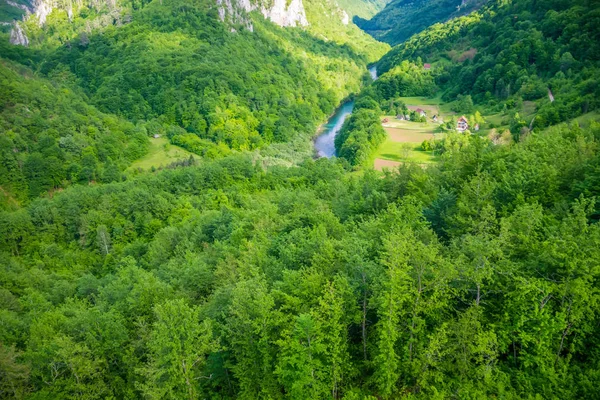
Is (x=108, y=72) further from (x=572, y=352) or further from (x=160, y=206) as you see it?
(x=572, y=352)

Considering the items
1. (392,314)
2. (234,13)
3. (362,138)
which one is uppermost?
(234,13)

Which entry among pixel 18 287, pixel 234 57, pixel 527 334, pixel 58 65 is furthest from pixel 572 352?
pixel 58 65

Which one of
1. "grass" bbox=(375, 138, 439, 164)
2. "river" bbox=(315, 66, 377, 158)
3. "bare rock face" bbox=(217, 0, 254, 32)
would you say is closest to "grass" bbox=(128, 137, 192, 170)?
"river" bbox=(315, 66, 377, 158)

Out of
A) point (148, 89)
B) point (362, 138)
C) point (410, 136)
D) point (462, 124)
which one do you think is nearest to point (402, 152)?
point (362, 138)

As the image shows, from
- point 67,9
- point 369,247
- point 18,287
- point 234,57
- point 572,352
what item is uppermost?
point 67,9

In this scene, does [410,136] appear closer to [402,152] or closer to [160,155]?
[402,152]

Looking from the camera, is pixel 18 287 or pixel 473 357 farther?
pixel 18 287
